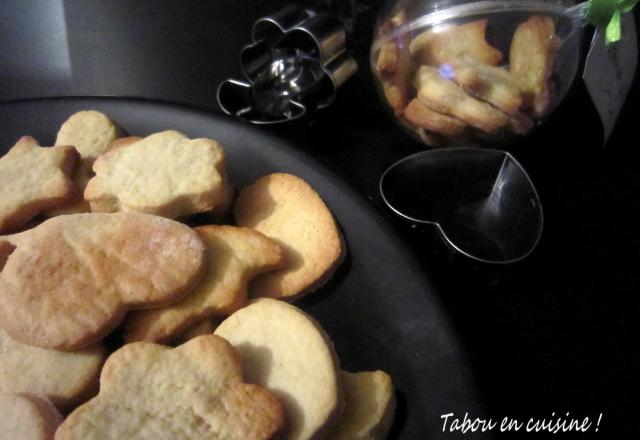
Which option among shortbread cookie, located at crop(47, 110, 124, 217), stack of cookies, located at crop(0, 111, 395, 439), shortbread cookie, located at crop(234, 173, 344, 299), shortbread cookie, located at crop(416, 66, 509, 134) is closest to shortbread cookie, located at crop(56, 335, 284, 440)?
stack of cookies, located at crop(0, 111, 395, 439)

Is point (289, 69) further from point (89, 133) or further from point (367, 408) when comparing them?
point (367, 408)

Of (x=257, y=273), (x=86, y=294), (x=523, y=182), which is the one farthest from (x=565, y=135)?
(x=86, y=294)

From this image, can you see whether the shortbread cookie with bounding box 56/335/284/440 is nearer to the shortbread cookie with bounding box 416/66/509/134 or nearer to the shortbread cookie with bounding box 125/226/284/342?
the shortbread cookie with bounding box 125/226/284/342

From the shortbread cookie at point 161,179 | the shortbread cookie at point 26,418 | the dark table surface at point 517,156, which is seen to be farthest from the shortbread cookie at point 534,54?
the shortbread cookie at point 26,418

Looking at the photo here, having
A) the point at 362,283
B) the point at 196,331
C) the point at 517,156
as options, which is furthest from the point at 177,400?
the point at 517,156

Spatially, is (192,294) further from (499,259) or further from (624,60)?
(624,60)
